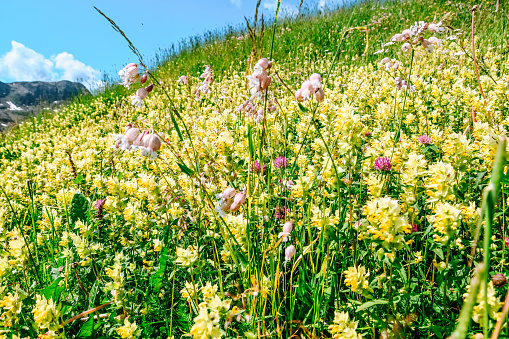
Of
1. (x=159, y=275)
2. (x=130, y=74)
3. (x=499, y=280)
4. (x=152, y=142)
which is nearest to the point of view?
(x=499, y=280)

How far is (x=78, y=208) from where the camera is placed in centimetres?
258

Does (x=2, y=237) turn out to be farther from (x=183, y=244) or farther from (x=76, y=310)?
(x=183, y=244)

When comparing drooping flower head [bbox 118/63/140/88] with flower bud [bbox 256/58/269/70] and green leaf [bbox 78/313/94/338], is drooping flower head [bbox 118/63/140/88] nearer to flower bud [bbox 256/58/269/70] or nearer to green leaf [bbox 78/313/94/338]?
flower bud [bbox 256/58/269/70]

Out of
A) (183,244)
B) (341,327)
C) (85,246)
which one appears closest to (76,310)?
(85,246)

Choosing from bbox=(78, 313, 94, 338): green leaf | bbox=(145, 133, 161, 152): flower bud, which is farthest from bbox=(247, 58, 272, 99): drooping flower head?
bbox=(78, 313, 94, 338): green leaf

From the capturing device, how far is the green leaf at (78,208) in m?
2.55

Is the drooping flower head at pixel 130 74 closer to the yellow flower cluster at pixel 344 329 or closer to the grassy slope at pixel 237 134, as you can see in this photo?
the grassy slope at pixel 237 134

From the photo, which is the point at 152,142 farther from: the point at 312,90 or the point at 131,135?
the point at 312,90

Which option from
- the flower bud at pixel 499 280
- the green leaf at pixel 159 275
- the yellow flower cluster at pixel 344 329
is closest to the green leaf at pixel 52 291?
the green leaf at pixel 159 275

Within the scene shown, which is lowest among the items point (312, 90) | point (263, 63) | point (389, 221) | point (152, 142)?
point (389, 221)

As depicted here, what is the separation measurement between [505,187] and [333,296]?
102 centimetres

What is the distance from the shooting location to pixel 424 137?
7.26 feet

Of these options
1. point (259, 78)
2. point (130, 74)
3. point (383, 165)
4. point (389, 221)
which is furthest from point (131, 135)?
point (383, 165)

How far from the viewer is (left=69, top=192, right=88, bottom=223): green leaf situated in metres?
2.55
